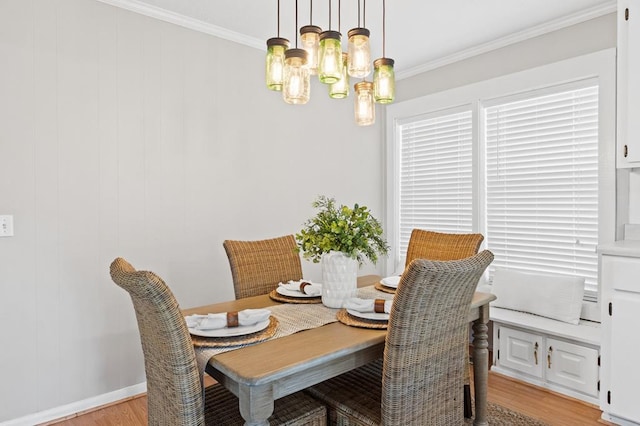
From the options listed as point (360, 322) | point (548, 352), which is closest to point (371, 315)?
point (360, 322)

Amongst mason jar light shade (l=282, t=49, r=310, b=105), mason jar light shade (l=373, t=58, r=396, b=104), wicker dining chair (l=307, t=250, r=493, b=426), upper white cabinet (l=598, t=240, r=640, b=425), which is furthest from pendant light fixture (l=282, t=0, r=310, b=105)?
upper white cabinet (l=598, t=240, r=640, b=425)

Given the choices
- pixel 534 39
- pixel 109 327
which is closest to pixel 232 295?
pixel 109 327

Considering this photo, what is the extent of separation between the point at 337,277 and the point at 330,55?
38.3 inches

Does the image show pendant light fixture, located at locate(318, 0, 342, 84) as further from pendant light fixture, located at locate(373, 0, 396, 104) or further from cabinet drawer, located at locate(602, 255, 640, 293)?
Answer: cabinet drawer, located at locate(602, 255, 640, 293)

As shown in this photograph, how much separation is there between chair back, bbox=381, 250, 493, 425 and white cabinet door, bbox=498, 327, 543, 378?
1.42 m

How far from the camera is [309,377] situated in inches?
55.9

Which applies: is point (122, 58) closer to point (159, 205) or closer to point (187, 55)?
point (187, 55)

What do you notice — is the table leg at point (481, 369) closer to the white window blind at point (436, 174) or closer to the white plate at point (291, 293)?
the white plate at point (291, 293)

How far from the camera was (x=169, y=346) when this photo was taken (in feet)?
4.35

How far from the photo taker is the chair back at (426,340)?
1.41 meters

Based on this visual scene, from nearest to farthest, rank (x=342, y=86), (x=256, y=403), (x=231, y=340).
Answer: (x=256, y=403) → (x=231, y=340) → (x=342, y=86)

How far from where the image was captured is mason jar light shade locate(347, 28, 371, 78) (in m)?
1.77

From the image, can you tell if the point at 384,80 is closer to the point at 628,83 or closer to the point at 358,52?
the point at 358,52

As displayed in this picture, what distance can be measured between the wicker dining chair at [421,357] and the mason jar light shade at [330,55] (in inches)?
34.0
